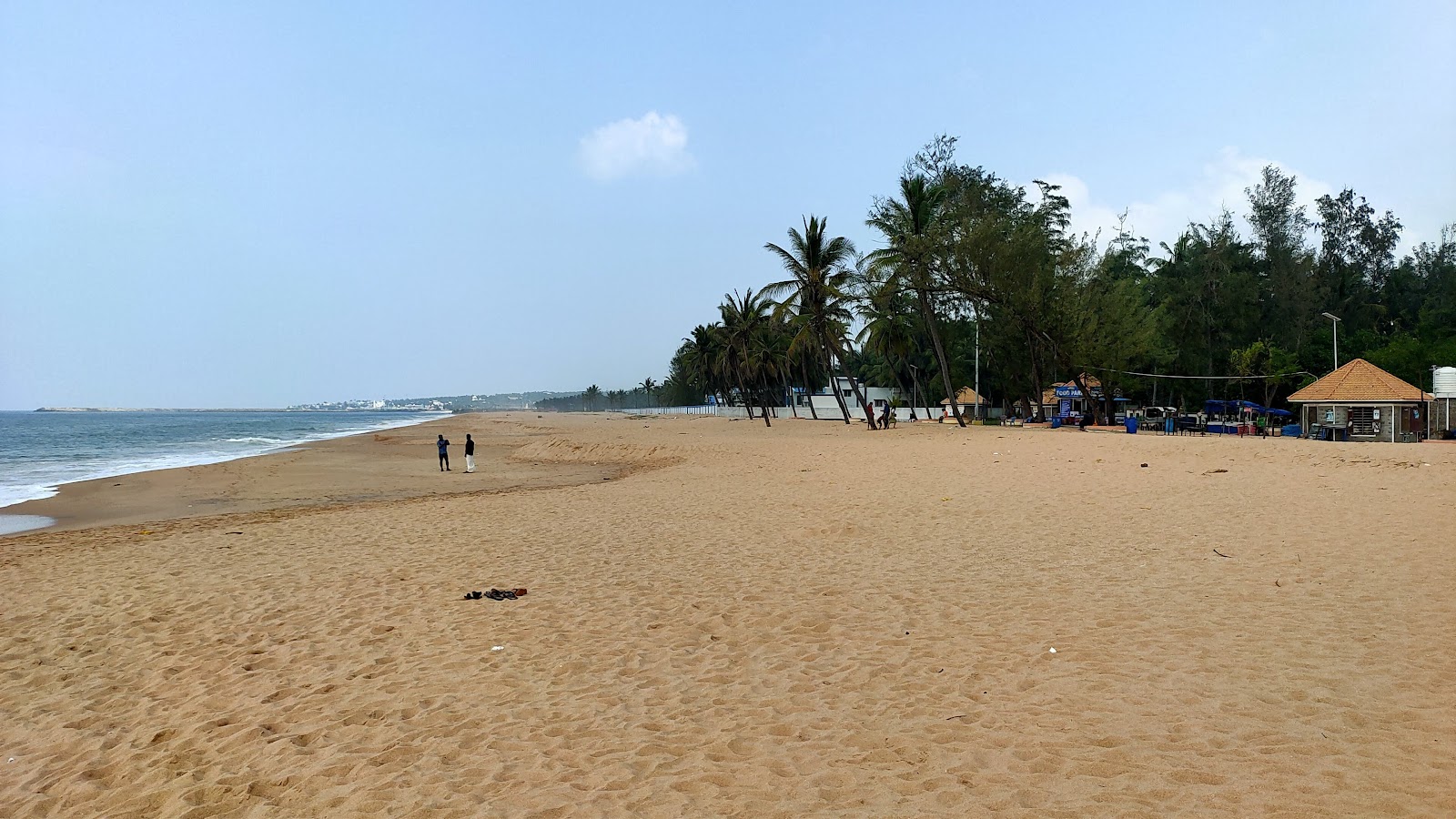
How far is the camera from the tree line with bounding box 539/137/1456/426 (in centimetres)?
3416

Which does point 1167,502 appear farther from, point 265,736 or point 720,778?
point 265,736

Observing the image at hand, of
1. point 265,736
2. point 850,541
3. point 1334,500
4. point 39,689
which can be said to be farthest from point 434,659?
point 1334,500

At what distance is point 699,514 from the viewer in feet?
37.0

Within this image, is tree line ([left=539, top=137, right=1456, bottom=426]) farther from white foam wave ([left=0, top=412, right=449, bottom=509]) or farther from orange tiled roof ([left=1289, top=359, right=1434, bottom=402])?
white foam wave ([left=0, top=412, right=449, bottom=509])

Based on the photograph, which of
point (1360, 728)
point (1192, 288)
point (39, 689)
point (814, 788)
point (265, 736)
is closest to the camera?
point (814, 788)

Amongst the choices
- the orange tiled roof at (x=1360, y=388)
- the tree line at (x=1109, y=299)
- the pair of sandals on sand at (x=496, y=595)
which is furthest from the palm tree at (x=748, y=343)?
the pair of sandals on sand at (x=496, y=595)

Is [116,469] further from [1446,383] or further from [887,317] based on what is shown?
[1446,383]

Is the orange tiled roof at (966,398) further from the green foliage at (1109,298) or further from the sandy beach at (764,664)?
the sandy beach at (764,664)

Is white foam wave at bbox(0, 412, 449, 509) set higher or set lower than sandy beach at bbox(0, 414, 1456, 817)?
lower

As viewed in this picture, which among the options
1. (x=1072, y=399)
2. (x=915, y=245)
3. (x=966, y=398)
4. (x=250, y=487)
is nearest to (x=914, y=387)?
(x=966, y=398)

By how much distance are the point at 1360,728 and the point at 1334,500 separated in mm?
8211

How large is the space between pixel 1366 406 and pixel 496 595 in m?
29.1

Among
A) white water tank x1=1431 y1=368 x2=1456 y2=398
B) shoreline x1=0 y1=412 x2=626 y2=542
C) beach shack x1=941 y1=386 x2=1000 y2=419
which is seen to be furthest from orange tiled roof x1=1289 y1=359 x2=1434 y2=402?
beach shack x1=941 y1=386 x2=1000 y2=419

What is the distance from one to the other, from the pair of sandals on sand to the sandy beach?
0.51ft
